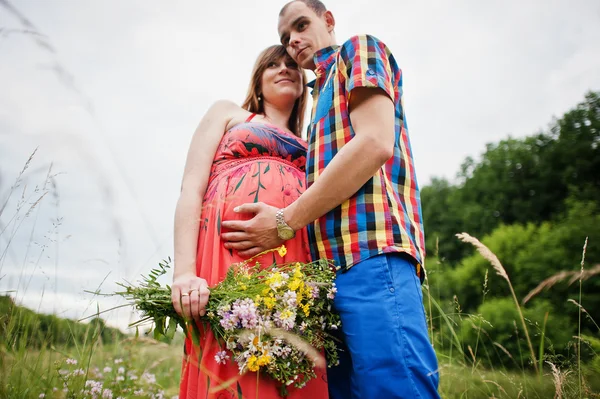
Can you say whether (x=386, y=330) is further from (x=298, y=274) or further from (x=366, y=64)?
(x=366, y=64)

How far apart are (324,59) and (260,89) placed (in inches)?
30.0

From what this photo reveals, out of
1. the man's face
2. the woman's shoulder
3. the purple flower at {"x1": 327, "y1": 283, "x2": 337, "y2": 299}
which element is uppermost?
the man's face

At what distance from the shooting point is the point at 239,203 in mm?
1916

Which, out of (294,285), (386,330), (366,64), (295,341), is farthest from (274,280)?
(366,64)

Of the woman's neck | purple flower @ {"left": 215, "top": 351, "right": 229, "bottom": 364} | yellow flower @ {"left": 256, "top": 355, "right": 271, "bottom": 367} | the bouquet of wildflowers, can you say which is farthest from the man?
the woman's neck

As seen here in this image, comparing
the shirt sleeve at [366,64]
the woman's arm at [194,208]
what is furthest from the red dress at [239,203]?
the shirt sleeve at [366,64]

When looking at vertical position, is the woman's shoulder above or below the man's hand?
above

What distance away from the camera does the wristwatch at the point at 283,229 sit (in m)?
1.76

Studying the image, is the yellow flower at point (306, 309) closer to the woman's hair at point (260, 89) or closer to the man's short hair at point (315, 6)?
the woman's hair at point (260, 89)

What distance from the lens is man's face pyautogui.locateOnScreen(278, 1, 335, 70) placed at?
2.21m

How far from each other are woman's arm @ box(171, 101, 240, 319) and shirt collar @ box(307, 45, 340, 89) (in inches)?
22.2

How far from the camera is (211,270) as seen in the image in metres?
1.82

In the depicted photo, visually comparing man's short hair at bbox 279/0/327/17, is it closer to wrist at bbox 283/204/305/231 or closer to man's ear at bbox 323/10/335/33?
man's ear at bbox 323/10/335/33

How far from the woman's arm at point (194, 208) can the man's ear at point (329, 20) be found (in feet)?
2.28
